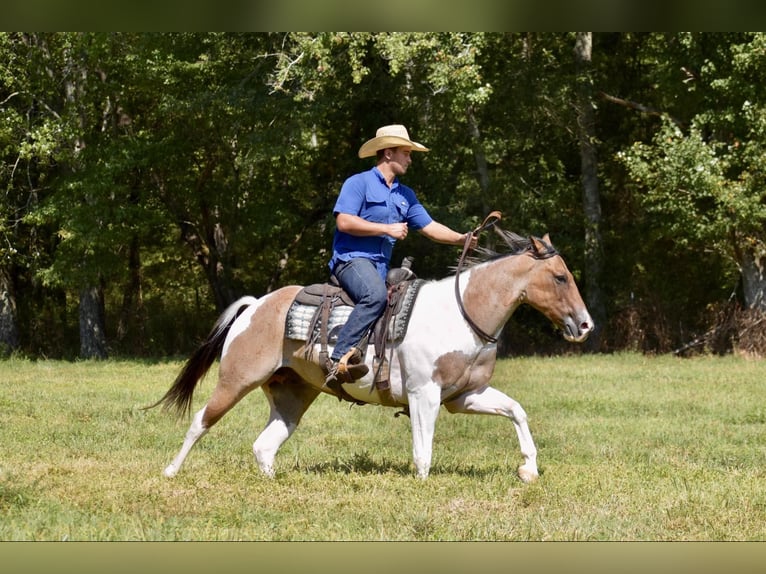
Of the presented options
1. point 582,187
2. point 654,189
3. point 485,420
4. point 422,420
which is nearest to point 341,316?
point 422,420

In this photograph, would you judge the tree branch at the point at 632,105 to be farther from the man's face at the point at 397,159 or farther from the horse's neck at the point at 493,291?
the man's face at the point at 397,159

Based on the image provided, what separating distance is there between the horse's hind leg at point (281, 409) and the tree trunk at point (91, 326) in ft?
64.3

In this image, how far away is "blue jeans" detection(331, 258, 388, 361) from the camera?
746cm

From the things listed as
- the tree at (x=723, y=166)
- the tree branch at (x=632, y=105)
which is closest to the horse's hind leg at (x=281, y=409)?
the tree at (x=723, y=166)

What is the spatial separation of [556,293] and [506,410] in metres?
0.98

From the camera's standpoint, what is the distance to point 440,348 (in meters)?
→ 7.55

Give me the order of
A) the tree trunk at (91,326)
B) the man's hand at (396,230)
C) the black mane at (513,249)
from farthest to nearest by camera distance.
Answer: the tree trunk at (91,326)
the black mane at (513,249)
the man's hand at (396,230)

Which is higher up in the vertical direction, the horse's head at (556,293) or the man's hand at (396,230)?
the man's hand at (396,230)

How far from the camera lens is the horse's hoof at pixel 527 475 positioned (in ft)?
24.6

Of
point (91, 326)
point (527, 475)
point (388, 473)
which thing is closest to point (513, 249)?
point (527, 475)

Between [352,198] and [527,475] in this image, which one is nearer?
[352,198]

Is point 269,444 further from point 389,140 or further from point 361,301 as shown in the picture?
point 389,140

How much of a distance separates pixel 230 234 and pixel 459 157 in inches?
272
